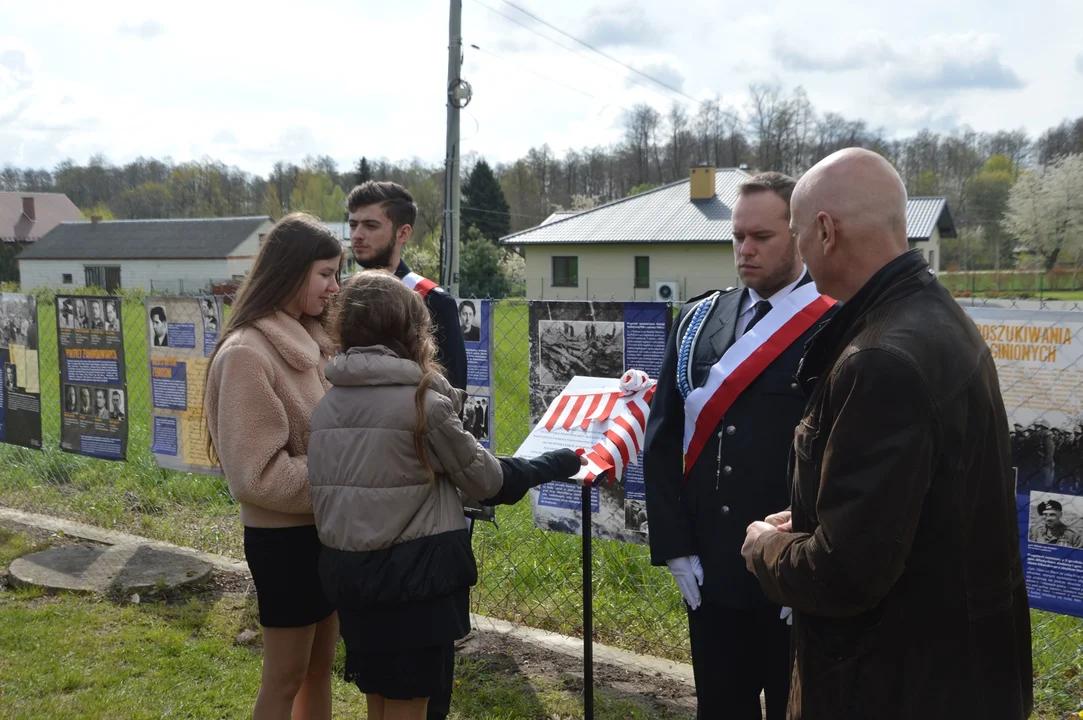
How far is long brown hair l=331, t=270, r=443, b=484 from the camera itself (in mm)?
2600

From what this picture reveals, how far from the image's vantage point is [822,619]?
1938 millimetres

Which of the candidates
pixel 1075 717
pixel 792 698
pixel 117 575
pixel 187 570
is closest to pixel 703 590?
pixel 792 698

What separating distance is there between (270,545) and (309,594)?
0.22m

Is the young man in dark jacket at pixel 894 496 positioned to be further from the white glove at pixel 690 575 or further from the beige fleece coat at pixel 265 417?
the beige fleece coat at pixel 265 417

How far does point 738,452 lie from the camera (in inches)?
107

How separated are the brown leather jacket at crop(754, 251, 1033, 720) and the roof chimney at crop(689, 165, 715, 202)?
41894 mm

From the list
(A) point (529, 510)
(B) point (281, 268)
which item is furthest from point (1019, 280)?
(B) point (281, 268)

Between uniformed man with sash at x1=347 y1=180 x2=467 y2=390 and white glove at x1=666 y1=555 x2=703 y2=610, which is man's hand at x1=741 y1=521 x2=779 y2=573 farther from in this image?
uniformed man with sash at x1=347 y1=180 x2=467 y2=390

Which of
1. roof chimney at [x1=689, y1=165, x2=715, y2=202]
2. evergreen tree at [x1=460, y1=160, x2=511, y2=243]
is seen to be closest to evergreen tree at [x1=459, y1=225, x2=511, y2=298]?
roof chimney at [x1=689, y1=165, x2=715, y2=202]

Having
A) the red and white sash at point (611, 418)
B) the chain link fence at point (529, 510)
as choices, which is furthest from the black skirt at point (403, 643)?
the chain link fence at point (529, 510)

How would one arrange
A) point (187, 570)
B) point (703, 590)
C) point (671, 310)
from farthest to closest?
point (187, 570) → point (671, 310) → point (703, 590)

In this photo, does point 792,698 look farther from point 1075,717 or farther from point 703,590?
point 1075,717

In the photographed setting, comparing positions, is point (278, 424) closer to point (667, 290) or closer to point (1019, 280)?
point (667, 290)

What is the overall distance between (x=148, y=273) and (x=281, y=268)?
65.1 m
